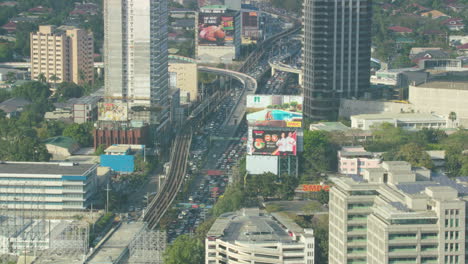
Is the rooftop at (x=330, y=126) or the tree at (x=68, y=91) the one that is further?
the tree at (x=68, y=91)

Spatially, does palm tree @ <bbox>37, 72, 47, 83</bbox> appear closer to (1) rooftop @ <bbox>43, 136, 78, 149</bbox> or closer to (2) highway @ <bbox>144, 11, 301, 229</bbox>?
(2) highway @ <bbox>144, 11, 301, 229</bbox>

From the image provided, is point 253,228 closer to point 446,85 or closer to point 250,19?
point 446,85

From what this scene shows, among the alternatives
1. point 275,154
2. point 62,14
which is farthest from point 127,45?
point 62,14

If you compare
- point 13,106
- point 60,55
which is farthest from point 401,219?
point 60,55

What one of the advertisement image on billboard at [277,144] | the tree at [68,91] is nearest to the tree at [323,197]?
the advertisement image on billboard at [277,144]

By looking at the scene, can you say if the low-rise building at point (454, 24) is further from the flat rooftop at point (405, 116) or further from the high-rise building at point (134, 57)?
the high-rise building at point (134, 57)

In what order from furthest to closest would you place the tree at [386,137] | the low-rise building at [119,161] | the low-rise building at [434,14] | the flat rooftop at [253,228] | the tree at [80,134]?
the low-rise building at [434,14]
the tree at [80,134]
the tree at [386,137]
the low-rise building at [119,161]
the flat rooftop at [253,228]
